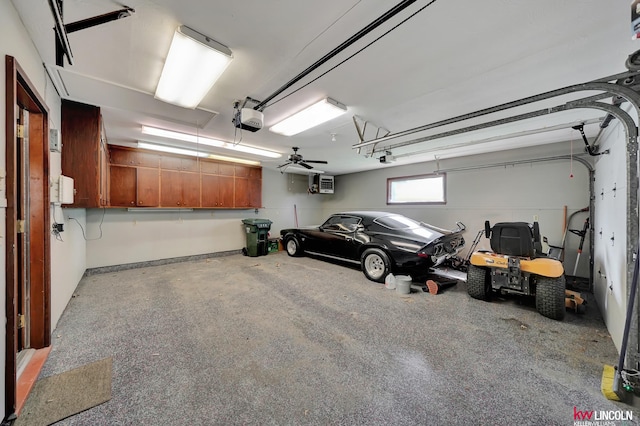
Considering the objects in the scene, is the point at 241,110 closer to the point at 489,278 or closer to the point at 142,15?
the point at 142,15

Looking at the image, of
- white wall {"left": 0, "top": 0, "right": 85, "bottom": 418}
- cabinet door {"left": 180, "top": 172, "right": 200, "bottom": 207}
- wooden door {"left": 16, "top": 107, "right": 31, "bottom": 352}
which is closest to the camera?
white wall {"left": 0, "top": 0, "right": 85, "bottom": 418}

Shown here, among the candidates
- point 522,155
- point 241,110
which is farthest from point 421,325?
point 522,155

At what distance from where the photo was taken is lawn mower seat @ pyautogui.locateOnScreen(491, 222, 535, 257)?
2.95 m

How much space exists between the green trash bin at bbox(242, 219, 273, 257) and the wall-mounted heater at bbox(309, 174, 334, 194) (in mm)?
2288

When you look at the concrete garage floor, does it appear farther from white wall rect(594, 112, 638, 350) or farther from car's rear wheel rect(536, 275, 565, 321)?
white wall rect(594, 112, 638, 350)

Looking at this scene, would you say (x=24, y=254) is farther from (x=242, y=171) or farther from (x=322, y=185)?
(x=322, y=185)

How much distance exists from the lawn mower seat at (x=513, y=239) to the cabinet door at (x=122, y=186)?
6770 millimetres

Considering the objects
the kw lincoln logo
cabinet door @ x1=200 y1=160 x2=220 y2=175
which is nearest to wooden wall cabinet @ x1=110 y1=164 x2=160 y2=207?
cabinet door @ x1=200 y1=160 x2=220 y2=175

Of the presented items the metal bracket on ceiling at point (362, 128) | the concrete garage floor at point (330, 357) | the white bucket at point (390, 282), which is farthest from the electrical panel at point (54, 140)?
the white bucket at point (390, 282)

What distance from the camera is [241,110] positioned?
8.27ft

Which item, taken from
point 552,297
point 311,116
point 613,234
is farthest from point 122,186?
point 613,234

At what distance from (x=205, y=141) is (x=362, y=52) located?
3573mm

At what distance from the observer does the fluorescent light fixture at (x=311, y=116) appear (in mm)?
2646

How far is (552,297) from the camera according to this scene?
8.68ft
